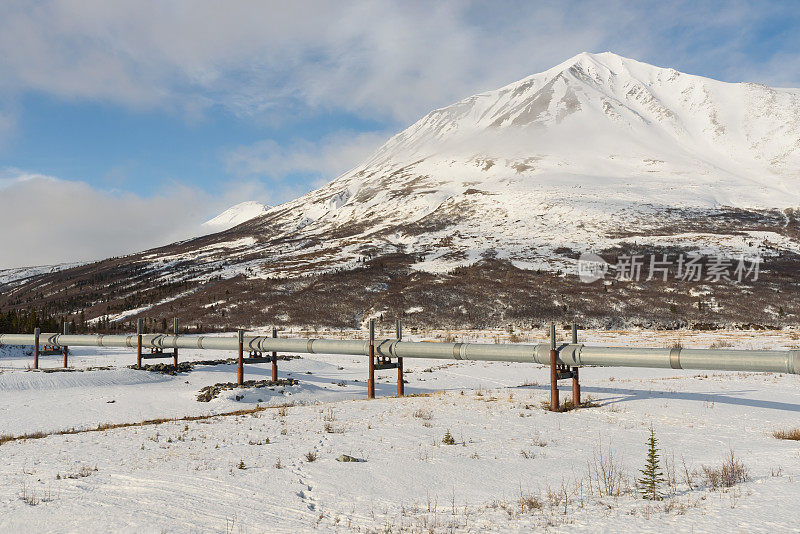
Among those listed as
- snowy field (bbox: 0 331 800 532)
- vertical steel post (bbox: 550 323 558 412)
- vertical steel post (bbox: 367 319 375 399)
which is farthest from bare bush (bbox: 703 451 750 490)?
vertical steel post (bbox: 367 319 375 399)

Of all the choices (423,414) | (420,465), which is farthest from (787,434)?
(423,414)

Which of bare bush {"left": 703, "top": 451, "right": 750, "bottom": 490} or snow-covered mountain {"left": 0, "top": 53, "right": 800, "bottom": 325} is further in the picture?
snow-covered mountain {"left": 0, "top": 53, "right": 800, "bottom": 325}

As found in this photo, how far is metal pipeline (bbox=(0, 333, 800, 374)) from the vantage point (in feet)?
45.8

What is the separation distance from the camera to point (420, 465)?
9.98 meters

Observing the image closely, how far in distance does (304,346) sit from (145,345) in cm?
1333

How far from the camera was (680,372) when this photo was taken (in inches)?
1100

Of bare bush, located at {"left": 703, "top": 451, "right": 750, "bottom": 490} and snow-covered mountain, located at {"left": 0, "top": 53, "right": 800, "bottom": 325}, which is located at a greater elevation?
snow-covered mountain, located at {"left": 0, "top": 53, "right": 800, "bottom": 325}

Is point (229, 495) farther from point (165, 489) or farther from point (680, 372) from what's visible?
point (680, 372)
